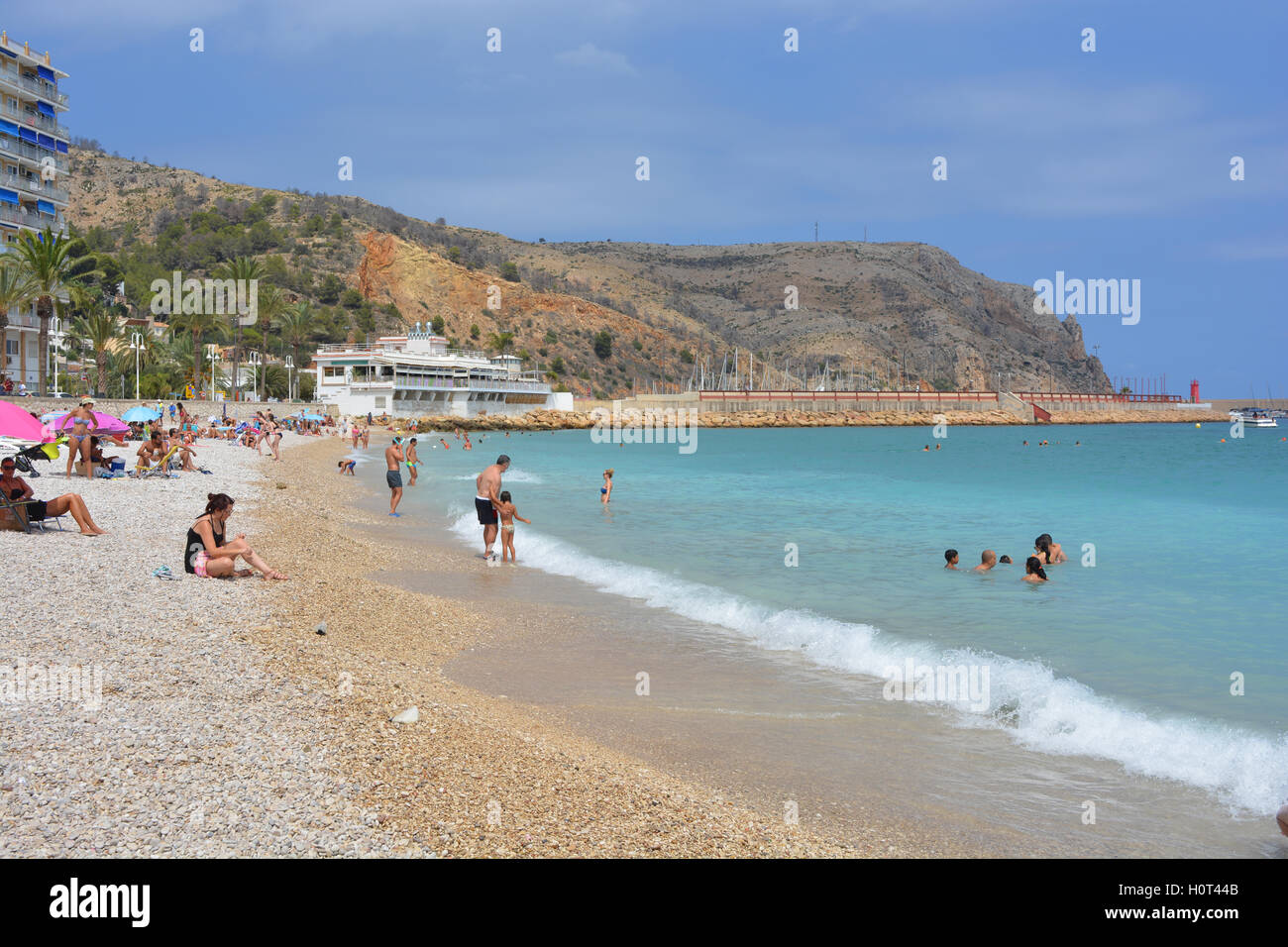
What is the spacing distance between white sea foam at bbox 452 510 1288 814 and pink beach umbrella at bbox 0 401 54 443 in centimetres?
1429

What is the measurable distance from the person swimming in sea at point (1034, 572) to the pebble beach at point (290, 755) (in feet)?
28.0

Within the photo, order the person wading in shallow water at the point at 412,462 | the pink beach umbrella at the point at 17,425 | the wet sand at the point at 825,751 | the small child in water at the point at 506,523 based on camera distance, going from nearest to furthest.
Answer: the wet sand at the point at 825,751 → the small child in water at the point at 506,523 → the pink beach umbrella at the point at 17,425 → the person wading in shallow water at the point at 412,462

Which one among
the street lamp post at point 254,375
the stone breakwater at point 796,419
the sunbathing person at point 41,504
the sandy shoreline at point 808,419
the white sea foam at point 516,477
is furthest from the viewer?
the sandy shoreline at point 808,419

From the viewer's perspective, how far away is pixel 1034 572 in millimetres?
13883

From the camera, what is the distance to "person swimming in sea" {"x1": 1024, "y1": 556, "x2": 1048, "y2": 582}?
546 inches

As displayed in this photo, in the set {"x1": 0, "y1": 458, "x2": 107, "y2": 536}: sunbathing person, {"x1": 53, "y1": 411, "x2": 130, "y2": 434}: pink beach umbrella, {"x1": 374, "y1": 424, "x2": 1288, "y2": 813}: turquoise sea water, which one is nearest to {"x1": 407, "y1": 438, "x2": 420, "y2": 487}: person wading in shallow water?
{"x1": 374, "y1": 424, "x2": 1288, "y2": 813}: turquoise sea water

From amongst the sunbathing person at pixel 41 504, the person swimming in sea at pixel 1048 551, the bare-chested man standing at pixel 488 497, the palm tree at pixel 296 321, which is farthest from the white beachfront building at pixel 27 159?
the person swimming in sea at pixel 1048 551

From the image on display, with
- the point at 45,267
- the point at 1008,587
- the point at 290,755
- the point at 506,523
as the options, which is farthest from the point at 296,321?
the point at 290,755

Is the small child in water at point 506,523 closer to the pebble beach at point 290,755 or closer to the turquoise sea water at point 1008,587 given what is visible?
the turquoise sea water at point 1008,587

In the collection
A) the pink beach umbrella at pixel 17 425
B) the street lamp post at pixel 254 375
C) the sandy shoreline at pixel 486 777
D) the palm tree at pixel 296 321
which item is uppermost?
the palm tree at pixel 296 321

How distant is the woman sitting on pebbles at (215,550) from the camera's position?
1055 centimetres

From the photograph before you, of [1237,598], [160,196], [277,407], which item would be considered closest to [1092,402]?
[277,407]
